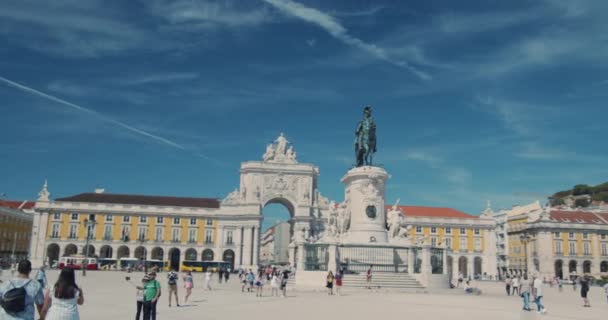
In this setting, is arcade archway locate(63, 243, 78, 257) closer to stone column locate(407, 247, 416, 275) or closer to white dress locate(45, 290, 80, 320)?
stone column locate(407, 247, 416, 275)

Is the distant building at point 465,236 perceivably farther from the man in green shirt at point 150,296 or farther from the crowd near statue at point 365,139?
the man in green shirt at point 150,296

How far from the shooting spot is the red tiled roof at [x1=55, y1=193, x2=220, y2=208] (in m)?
80.3

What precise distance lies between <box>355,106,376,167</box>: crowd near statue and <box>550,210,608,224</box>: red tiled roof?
6219cm

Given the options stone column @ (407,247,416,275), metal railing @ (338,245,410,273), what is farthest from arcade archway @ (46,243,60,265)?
stone column @ (407,247,416,275)

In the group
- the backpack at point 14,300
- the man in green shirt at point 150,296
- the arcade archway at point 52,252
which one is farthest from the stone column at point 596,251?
the backpack at point 14,300

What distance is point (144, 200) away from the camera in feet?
270

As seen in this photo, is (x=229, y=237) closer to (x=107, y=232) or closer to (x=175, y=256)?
(x=175, y=256)

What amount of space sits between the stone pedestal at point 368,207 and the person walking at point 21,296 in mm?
20642

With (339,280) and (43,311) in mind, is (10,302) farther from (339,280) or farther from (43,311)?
(339,280)

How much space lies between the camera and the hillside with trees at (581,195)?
11050 centimetres

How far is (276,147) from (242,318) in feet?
236

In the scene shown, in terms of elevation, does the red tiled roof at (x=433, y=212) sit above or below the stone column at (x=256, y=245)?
above

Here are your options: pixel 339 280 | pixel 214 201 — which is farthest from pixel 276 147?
pixel 339 280

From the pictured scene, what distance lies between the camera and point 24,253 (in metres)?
82.6
